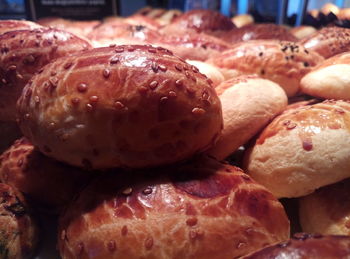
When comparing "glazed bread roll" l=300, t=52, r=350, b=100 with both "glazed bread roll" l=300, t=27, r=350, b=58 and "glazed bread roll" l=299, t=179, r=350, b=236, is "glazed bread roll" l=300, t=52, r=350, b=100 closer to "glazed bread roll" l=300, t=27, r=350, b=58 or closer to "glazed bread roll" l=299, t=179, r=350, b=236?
"glazed bread roll" l=299, t=179, r=350, b=236

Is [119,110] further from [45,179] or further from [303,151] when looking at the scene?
[303,151]

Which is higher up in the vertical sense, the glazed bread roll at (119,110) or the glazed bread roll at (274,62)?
the glazed bread roll at (119,110)

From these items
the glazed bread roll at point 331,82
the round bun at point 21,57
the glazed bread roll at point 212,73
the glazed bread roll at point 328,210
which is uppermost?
the round bun at point 21,57

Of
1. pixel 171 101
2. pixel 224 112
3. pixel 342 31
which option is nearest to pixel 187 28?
pixel 342 31

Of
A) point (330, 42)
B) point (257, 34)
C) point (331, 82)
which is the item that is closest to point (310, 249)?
point (331, 82)

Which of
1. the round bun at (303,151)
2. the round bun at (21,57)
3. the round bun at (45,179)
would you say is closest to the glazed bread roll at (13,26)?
the round bun at (21,57)

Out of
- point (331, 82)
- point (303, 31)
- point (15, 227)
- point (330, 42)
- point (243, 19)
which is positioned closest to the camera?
point (15, 227)

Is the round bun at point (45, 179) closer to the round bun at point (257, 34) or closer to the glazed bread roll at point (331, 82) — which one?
the glazed bread roll at point (331, 82)
